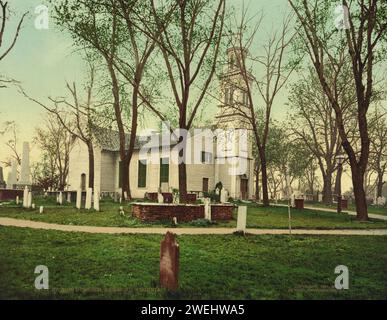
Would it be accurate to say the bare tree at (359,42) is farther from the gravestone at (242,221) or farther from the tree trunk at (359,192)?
the gravestone at (242,221)

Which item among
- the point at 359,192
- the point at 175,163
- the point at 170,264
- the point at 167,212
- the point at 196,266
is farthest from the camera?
the point at 175,163

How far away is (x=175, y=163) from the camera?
101ft

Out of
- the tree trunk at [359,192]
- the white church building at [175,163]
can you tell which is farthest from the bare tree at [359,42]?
the white church building at [175,163]

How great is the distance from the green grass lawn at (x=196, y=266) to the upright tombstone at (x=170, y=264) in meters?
0.16

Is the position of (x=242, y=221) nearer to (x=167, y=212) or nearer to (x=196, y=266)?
(x=167, y=212)

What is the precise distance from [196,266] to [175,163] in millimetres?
23331

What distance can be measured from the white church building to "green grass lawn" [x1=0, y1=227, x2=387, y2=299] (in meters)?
20.1

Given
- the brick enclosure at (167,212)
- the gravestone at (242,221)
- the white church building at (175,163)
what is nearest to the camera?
the gravestone at (242,221)

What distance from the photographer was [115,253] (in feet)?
27.1

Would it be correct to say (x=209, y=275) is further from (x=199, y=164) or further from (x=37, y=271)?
(x=199, y=164)

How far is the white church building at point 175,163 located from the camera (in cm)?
3159

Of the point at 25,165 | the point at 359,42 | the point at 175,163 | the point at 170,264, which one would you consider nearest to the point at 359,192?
the point at 359,42

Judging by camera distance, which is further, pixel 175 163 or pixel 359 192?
pixel 175 163

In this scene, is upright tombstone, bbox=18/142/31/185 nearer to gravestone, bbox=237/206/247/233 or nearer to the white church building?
the white church building
